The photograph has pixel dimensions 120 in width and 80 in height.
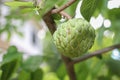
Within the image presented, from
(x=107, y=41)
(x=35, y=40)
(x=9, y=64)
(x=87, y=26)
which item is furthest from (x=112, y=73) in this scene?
(x=35, y=40)

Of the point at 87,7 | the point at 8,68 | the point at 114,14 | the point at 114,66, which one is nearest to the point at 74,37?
the point at 87,7

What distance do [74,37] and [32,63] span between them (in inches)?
16.7

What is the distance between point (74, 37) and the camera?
62cm

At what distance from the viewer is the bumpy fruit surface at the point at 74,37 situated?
623 mm

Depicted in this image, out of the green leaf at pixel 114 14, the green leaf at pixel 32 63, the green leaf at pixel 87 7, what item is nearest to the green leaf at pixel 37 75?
the green leaf at pixel 32 63

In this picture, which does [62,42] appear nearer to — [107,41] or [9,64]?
[9,64]

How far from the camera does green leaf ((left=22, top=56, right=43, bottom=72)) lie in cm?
99

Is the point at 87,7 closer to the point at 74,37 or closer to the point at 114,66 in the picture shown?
the point at 74,37

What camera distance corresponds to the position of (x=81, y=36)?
2.05 feet

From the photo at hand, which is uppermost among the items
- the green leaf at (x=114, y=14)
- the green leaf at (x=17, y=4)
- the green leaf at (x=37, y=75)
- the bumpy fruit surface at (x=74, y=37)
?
the green leaf at (x=17, y=4)

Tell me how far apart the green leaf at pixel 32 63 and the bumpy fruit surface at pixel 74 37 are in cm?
38

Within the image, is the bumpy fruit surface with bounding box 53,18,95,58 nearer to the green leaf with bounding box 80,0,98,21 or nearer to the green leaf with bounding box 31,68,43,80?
the green leaf with bounding box 80,0,98,21

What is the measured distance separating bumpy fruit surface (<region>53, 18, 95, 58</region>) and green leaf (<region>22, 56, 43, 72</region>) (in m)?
0.38

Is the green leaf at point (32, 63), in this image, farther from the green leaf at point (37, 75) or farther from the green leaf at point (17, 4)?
the green leaf at point (17, 4)
